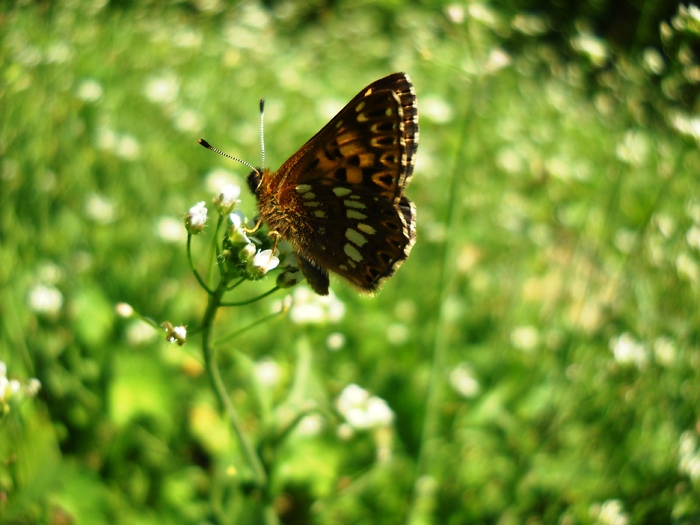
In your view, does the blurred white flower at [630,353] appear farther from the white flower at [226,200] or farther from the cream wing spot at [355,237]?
the white flower at [226,200]

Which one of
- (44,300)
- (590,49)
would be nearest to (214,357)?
(44,300)

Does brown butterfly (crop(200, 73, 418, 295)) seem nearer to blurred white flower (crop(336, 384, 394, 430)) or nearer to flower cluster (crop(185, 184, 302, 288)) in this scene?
flower cluster (crop(185, 184, 302, 288))

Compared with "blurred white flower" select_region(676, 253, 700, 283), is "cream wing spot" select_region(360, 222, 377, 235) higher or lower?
higher

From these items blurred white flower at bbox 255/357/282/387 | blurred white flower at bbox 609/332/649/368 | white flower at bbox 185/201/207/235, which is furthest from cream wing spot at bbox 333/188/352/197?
blurred white flower at bbox 609/332/649/368

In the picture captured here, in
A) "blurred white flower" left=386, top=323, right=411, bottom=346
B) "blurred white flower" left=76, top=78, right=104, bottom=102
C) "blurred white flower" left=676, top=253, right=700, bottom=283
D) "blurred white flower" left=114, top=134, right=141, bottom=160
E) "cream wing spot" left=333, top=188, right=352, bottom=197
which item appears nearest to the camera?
"cream wing spot" left=333, top=188, right=352, bottom=197

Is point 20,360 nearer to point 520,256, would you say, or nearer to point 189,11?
point 520,256

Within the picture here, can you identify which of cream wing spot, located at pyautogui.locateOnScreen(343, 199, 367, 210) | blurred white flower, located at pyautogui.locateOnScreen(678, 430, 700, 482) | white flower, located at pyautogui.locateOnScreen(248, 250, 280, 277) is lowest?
blurred white flower, located at pyautogui.locateOnScreen(678, 430, 700, 482)

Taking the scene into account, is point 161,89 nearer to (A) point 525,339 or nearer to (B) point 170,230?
(B) point 170,230
